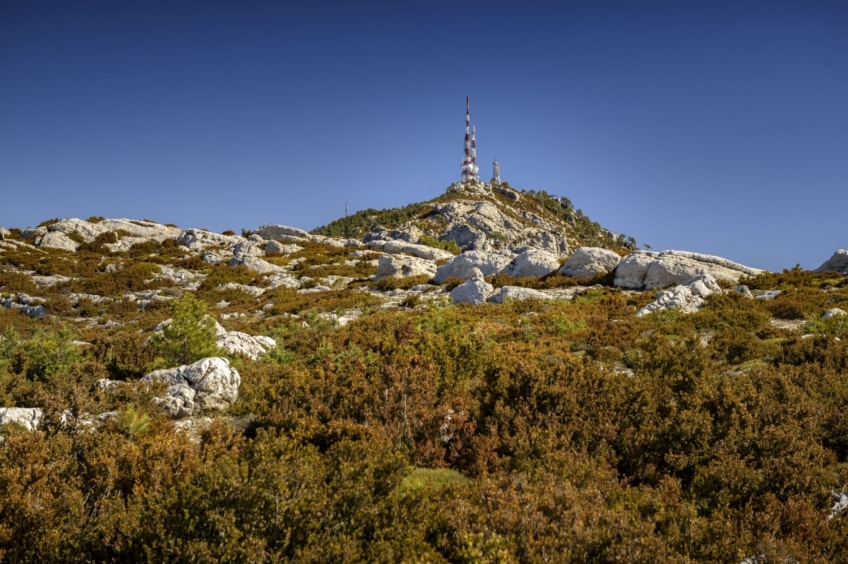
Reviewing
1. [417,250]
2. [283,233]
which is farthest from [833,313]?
[283,233]

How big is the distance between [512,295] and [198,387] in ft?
59.3

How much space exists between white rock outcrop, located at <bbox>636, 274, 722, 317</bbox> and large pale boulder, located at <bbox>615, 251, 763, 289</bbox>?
12.1 feet

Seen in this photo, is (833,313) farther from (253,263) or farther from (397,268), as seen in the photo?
(253,263)

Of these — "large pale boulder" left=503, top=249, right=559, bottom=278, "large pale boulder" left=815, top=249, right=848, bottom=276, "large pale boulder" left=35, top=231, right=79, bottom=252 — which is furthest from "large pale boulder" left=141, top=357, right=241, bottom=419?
"large pale boulder" left=35, top=231, right=79, bottom=252

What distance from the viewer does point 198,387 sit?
28.9 ft

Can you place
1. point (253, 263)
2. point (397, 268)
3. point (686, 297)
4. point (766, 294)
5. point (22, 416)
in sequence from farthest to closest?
point (253, 263) → point (397, 268) → point (766, 294) → point (686, 297) → point (22, 416)

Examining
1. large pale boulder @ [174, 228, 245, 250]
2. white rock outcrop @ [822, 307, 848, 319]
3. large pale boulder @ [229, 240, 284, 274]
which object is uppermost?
large pale boulder @ [174, 228, 245, 250]

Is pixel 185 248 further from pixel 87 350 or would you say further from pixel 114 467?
pixel 114 467

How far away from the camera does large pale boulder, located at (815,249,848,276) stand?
30.1 meters

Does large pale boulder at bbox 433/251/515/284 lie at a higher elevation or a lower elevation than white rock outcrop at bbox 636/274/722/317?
higher

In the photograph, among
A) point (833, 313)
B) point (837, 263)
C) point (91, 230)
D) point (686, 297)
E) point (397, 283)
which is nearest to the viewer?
point (833, 313)

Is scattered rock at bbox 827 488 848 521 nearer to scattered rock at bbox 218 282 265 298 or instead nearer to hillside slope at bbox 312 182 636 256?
scattered rock at bbox 218 282 265 298

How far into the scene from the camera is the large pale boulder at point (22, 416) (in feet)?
22.3

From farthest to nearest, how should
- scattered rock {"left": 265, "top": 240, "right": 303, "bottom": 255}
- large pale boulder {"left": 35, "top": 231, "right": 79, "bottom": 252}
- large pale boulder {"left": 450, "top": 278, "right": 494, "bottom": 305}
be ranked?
1. scattered rock {"left": 265, "top": 240, "right": 303, "bottom": 255}
2. large pale boulder {"left": 35, "top": 231, "right": 79, "bottom": 252}
3. large pale boulder {"left": 450, "top": 278, "right": 494, "bottom": 305}
